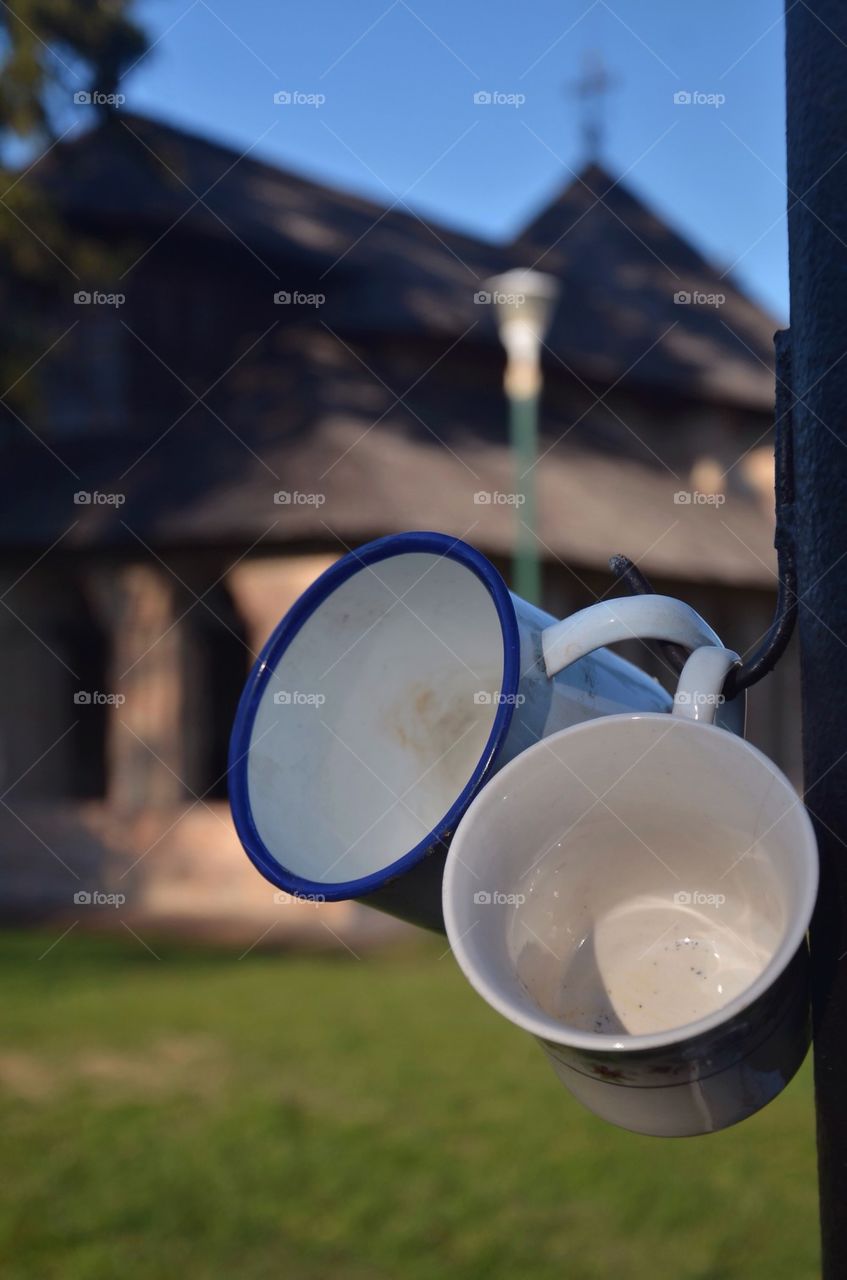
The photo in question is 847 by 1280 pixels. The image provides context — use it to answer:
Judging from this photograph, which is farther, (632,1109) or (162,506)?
(162,506)

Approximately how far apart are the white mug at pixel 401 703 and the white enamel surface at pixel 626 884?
57 mm

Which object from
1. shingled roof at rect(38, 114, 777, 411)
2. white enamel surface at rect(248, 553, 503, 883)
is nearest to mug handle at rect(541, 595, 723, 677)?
white enamel surface at rect(248, 553, 503, 883)

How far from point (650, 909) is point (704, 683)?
0.80 ft

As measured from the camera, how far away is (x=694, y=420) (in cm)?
1505

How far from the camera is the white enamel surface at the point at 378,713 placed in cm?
127

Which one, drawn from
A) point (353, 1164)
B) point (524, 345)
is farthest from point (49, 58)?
point (353, 1164)

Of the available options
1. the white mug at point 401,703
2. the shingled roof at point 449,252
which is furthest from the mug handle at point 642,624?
the shingled roof at point 449,252

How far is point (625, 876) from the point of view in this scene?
116 centimetres

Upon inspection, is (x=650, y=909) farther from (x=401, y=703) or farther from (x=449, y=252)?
(x=449, y=252)

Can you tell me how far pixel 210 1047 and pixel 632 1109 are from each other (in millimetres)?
6109

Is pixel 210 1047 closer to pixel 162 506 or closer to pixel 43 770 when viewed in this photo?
pixel 162 506

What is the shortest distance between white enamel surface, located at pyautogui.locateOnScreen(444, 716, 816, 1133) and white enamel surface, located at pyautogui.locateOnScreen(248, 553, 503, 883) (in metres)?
0.19

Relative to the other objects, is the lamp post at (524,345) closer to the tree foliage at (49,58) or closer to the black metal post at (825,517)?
the tree foliage at (49,58)

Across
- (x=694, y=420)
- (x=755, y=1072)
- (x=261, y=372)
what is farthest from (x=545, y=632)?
(x=694, y=420)
